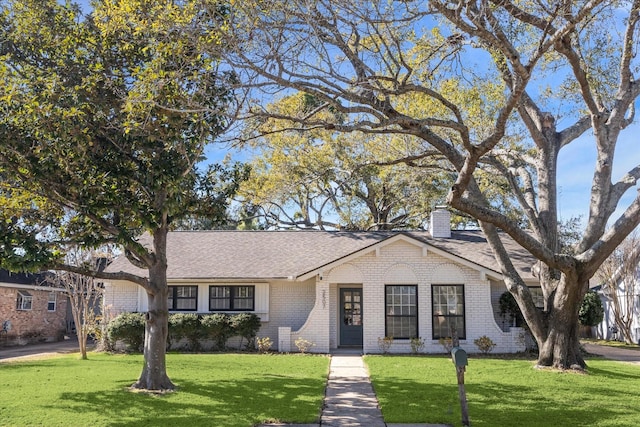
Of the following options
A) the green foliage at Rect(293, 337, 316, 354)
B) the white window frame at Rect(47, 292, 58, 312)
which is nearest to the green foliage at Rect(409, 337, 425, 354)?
the green foliage at Rect(293, 337, 316, 354)

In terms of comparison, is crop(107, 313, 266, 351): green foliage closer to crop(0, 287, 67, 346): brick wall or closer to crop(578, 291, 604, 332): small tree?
crop(0, 287, 67, 346): brick wall

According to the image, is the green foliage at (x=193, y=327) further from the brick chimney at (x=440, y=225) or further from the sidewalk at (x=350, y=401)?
the brick chimney at (x=440, y=225)

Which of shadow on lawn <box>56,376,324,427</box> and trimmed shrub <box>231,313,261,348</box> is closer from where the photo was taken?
shadow on lawn <box>56,376,324,427</box>

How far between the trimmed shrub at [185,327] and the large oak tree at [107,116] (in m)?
7.99

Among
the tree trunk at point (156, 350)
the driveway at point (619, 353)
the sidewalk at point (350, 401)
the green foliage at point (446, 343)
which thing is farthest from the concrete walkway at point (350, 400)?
the driveway at point (619, 353)

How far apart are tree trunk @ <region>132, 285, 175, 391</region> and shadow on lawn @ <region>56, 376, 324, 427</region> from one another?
38 cm

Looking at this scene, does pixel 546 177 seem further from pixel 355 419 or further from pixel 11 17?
pixel 11 17

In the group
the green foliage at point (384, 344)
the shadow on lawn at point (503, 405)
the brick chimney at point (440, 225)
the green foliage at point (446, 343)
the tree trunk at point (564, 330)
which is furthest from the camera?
the brick chimney at point (440, 225)

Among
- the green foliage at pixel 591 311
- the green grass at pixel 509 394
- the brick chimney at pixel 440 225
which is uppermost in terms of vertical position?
the brick chimney at pixel 440 225

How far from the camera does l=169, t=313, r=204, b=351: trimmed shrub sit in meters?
20.2

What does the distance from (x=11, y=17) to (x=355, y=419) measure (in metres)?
10.4

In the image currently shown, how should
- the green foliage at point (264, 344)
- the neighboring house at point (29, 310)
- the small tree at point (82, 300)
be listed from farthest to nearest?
1. the neighboring house at point (29, 310)
2. the green foliage at point (264, 344)
3. the small tree at point (82, 300)

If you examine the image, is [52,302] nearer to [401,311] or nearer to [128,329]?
[128,329]

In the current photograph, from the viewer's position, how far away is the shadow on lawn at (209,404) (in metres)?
9.32
